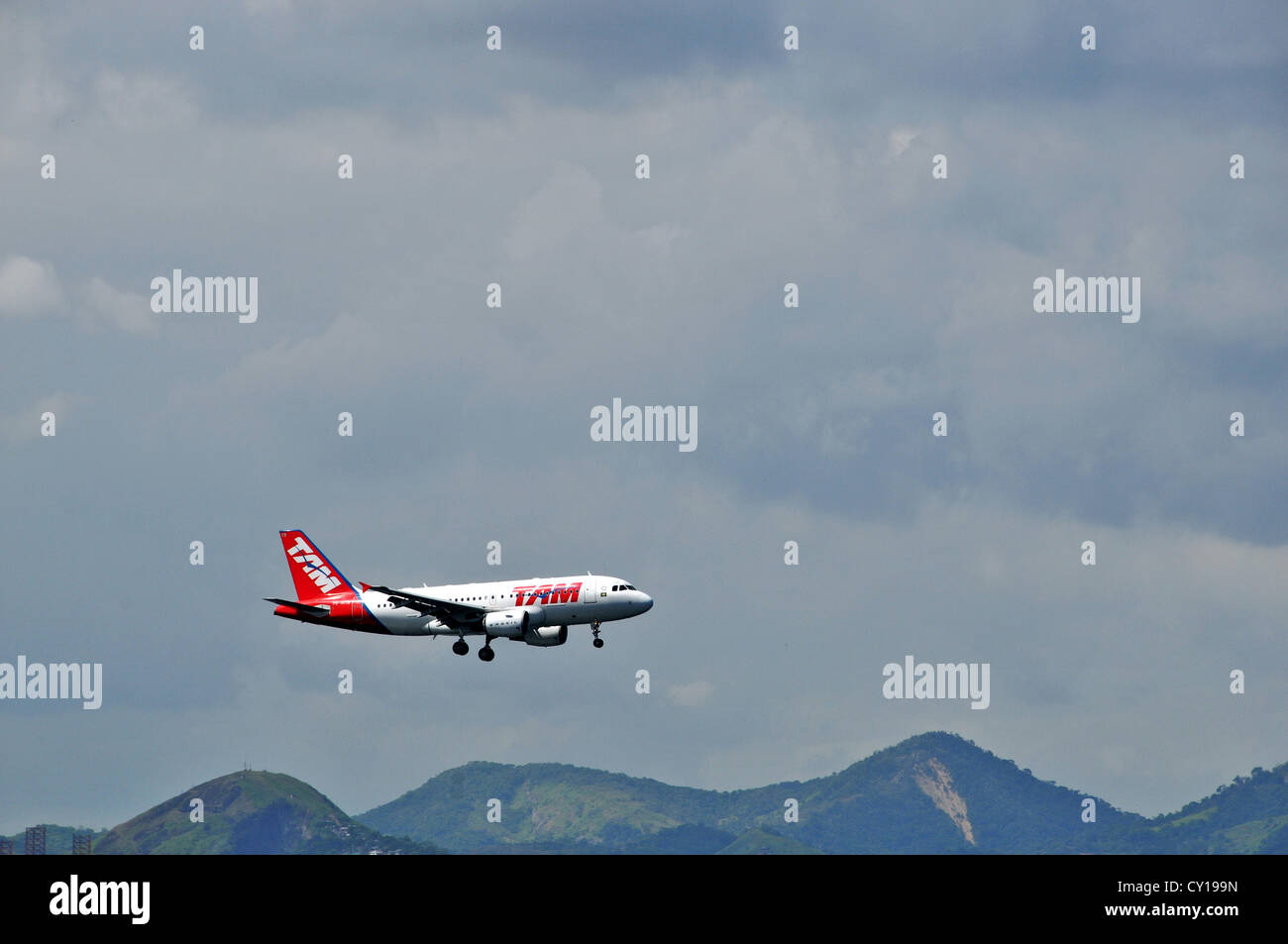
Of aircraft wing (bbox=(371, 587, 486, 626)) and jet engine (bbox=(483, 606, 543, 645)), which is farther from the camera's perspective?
aircraft wing (bbox=(371, 587, 486, 626))

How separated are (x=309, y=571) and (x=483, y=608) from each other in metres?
28.7

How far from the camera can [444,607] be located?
15275 centimetres

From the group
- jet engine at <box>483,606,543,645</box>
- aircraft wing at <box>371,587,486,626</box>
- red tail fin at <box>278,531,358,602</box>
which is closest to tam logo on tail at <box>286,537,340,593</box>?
red tail fin at <box>278,531,358,602</box>

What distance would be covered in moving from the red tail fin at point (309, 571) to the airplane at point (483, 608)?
41cm

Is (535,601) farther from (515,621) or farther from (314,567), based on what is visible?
(314,567)

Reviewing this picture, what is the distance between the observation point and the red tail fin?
17162 cm

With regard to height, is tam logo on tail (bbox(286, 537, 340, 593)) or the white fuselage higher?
tam logo on tail (bbox(286, 537, 340, 593))

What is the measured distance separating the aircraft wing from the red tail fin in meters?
16.4

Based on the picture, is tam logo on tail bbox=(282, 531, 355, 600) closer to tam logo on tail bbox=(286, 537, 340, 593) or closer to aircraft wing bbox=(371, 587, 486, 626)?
tam logo on tail bbox=(286, 537, 340, 593)
